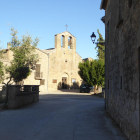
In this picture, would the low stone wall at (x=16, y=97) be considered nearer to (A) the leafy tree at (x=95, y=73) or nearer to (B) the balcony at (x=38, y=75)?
(A) the leafy tree at (x=95, y=73)

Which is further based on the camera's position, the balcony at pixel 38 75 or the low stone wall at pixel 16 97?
the balcony at pixel 38 75

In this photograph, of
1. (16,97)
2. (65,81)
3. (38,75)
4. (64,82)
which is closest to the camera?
(16,97)

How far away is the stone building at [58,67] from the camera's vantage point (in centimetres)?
3553

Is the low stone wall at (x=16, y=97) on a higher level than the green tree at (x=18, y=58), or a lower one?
lower

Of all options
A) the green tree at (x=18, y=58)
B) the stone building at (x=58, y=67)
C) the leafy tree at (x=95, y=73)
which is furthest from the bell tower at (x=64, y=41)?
the green tree at (x=18, y=58)

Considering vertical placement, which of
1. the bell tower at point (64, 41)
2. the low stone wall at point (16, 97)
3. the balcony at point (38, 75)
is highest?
the bell tower at point (64, 41)

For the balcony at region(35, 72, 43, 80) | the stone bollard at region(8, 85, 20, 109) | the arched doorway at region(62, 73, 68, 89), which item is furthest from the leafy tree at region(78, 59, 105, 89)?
the stone bollard at region(8, 85, 20, 109)

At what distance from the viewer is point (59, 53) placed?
38469 mm

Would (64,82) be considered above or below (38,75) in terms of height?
below

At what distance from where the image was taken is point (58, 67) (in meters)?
38.2

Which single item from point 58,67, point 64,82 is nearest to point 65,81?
point 64,82

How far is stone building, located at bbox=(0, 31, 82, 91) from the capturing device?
35531 millimetres

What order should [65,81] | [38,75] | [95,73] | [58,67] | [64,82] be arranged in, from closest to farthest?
[95,73], [38,75], [58,67], [64,82], [65,81]

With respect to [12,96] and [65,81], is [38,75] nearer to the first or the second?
[65,81]
